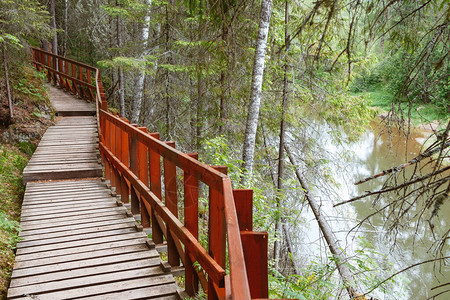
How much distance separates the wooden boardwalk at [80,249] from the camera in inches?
139

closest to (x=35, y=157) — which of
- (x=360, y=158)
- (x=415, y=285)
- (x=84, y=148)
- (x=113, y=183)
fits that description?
(x=84, y=148)

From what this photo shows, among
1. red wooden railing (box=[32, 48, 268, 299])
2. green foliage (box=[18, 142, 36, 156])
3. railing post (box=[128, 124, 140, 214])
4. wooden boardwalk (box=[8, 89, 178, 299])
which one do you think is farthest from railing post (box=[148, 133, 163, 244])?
green foliage (box=[18, 142, 36, 156])

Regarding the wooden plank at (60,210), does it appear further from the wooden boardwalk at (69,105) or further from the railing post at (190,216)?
the wooden boardwalk at (69,105)

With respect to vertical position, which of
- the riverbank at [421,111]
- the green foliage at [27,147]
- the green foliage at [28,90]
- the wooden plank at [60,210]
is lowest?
the wooden plank at [60,210]

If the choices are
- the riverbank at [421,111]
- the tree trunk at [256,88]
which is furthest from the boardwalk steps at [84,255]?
the tree trunk at [256,88]

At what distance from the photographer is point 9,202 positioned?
687cm

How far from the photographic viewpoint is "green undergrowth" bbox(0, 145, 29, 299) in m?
4.30

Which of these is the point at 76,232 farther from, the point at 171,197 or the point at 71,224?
the point at 171,197

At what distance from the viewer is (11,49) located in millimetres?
12461

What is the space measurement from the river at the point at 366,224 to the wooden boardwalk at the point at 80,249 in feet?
7.41

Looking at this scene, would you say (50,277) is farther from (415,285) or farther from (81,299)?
(415,285)

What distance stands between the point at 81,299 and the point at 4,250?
1855mm

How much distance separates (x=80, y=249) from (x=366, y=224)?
33.9ft

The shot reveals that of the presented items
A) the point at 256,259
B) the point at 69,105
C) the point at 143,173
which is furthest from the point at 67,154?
the point at 256,259
